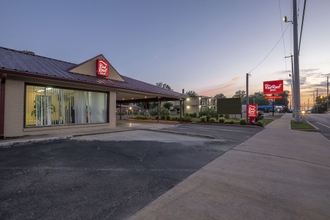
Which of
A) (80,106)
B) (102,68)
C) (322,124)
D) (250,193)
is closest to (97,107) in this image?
(80,106)

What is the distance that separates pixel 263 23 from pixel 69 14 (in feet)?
72.1

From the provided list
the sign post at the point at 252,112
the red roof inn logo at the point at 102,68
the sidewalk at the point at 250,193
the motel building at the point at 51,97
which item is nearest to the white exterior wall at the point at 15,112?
the motel building at the point at 51,97

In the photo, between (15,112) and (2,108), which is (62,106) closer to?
(15,112)

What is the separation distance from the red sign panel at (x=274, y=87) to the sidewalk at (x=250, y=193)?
32.7 metres

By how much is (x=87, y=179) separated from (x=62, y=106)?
813 cm

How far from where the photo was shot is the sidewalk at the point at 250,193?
8.00 ft

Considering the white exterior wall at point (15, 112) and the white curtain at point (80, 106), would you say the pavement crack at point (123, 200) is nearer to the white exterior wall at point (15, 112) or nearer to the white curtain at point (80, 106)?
the white exterior wall at point (15, 112)

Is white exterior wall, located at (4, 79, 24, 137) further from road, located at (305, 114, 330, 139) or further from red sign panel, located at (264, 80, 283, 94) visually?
red sign panel, located at (264, 80, 283, 94)

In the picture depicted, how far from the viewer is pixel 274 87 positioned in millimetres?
32875

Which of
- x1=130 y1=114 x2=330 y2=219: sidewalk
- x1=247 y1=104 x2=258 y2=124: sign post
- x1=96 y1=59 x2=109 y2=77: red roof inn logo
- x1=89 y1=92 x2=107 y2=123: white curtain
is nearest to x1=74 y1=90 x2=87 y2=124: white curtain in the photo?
x1=89 y1=92 x2=107 y2=123: white curtain

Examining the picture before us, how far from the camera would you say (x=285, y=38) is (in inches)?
800

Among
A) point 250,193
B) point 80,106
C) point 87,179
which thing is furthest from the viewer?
point 80,106

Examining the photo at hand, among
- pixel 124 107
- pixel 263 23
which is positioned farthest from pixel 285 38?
pixel 124 107

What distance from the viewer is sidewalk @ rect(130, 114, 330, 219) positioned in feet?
8.00
